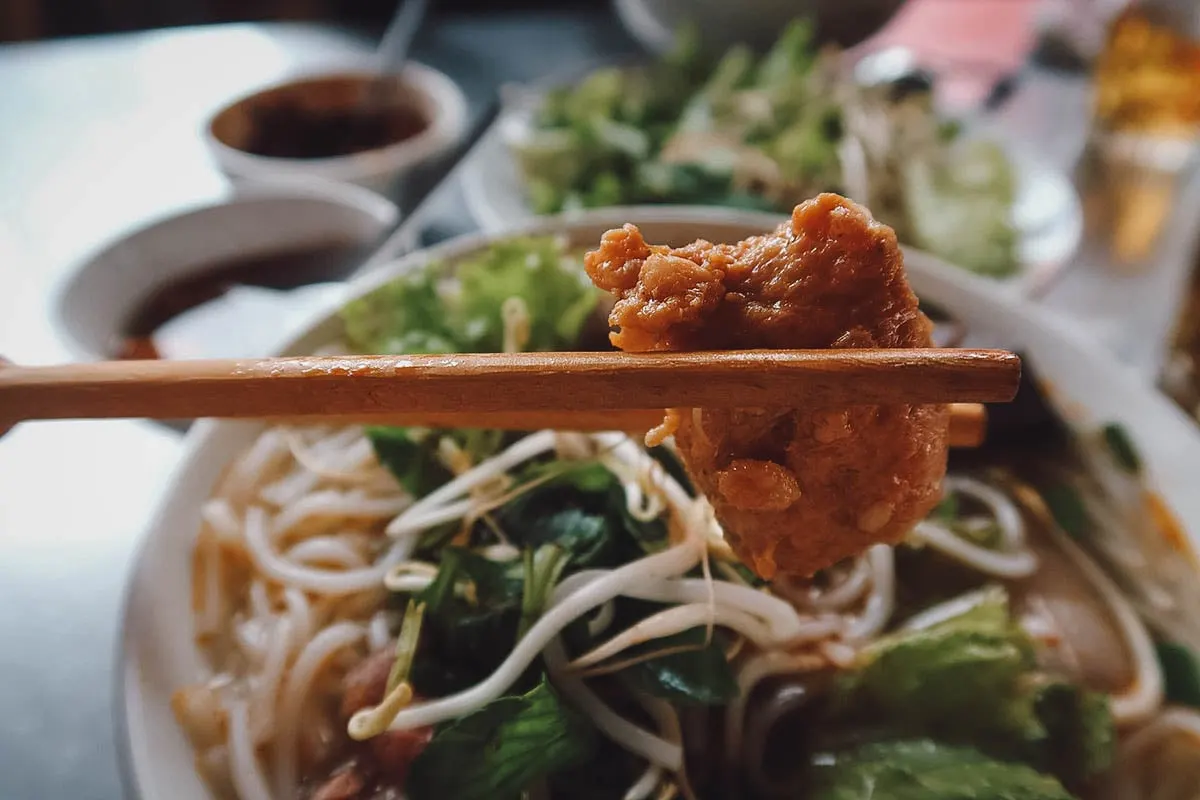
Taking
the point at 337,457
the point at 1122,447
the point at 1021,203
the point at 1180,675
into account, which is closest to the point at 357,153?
the point at 337,457

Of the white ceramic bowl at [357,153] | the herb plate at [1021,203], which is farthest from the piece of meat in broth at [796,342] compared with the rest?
the white ceramic bowl at [357,153]

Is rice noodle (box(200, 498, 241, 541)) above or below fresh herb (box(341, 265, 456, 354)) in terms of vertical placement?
below

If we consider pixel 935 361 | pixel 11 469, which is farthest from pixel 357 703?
pixel 11 469

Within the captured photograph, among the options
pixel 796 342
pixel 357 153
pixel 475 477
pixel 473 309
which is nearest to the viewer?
pixel 796 342

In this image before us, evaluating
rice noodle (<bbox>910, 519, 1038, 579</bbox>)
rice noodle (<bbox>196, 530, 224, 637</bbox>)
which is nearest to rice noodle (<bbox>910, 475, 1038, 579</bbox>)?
rice noodle (<bbox>910, 519, 1038, 579</bbox>)

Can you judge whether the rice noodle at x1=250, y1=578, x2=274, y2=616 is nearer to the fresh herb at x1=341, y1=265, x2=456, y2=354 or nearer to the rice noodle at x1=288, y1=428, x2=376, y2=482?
the rice noodle at x1=288, y1=428, x2=376, y2=482

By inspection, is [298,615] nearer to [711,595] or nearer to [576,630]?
[576,630]

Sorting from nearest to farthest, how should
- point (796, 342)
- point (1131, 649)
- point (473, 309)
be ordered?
point (796, 342), point (1131, 649), point (473, 309)

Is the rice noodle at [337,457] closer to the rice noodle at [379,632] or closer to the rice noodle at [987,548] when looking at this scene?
Answer: the rice noodle at [379,632]
